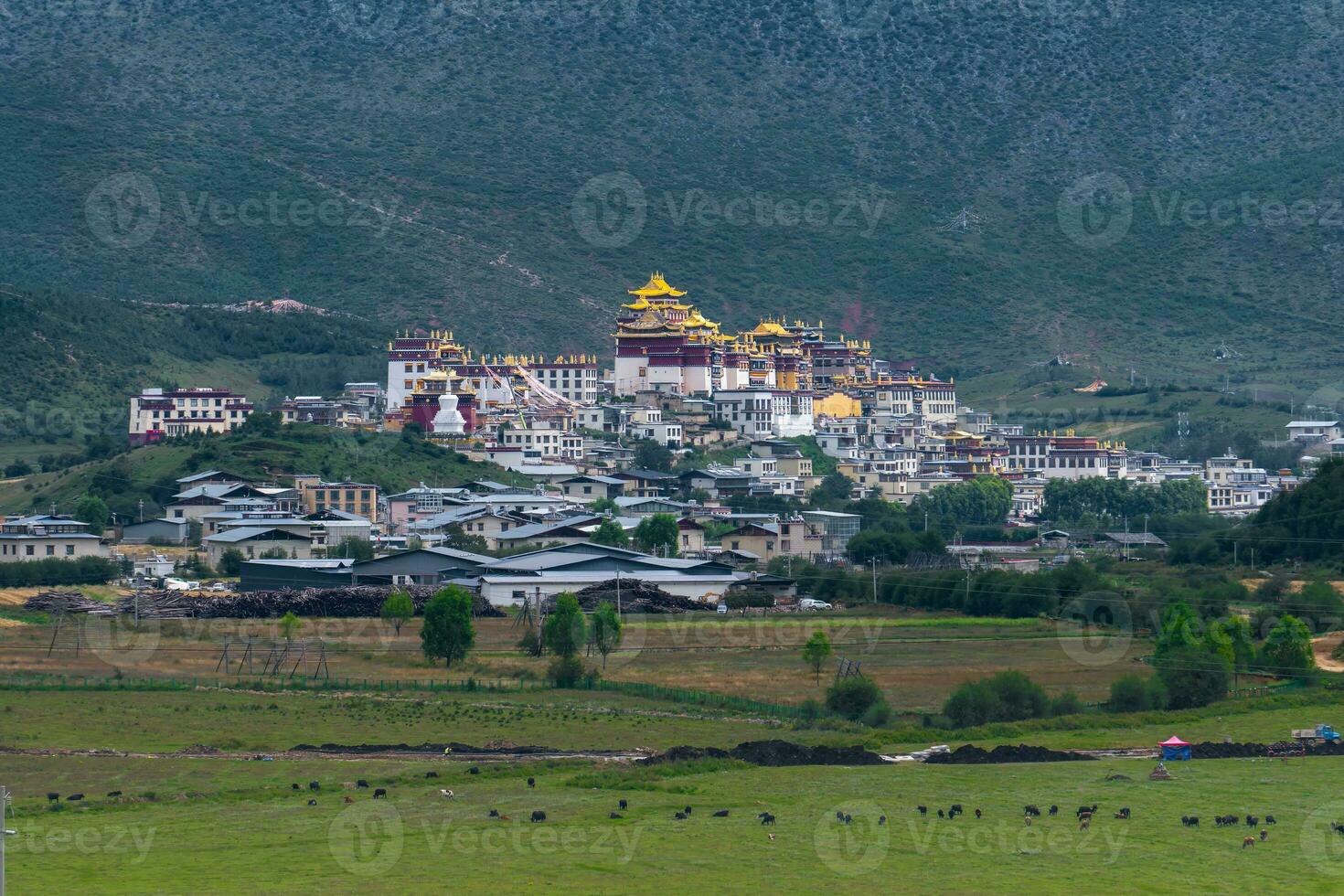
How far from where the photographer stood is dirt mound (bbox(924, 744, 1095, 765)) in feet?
149

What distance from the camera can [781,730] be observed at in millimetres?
50406

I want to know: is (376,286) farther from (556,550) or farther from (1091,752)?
(1091,752)

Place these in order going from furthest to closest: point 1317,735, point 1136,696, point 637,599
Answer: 1. point 637,599
2. point 1136,696
3. point 1317,735

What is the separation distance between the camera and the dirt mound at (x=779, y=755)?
45.1 meters

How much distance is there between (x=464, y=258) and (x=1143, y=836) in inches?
6411
